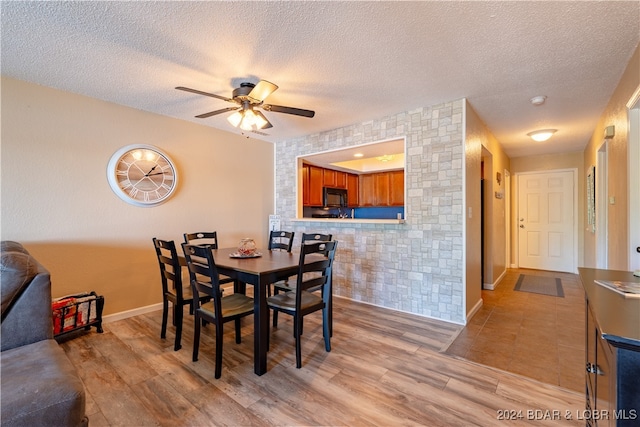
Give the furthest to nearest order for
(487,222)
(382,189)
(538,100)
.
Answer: (382,189), (487,222), (538,100)

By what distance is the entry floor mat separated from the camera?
4238 millimetres

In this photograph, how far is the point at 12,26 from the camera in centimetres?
186

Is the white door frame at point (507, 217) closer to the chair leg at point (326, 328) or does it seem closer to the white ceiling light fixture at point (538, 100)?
the white ceiling light fixture at point (538, 100)

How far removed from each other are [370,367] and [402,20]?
2363 millimetres

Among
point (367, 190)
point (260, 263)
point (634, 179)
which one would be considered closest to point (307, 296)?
point (260, 263)

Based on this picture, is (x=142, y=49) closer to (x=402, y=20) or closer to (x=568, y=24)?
(x=402, y=20)

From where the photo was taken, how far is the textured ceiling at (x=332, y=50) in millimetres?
1724

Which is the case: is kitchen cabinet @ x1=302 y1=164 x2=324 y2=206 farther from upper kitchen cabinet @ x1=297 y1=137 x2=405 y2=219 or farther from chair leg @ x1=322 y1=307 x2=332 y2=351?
chair leg @ x1=322 y1=307 x2=332 y2=351

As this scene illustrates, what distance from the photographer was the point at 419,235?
3.31 metres

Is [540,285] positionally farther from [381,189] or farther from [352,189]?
A: [352,189]

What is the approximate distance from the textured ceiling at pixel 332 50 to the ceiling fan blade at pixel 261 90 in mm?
218

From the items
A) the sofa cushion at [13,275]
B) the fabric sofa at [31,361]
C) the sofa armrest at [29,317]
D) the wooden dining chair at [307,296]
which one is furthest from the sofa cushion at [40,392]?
the wooden dining chair at [307,296]

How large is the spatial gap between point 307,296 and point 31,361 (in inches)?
64.9

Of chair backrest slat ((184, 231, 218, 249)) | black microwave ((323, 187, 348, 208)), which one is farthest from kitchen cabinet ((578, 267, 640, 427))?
black microwave ((323, 187, 348, 208))
